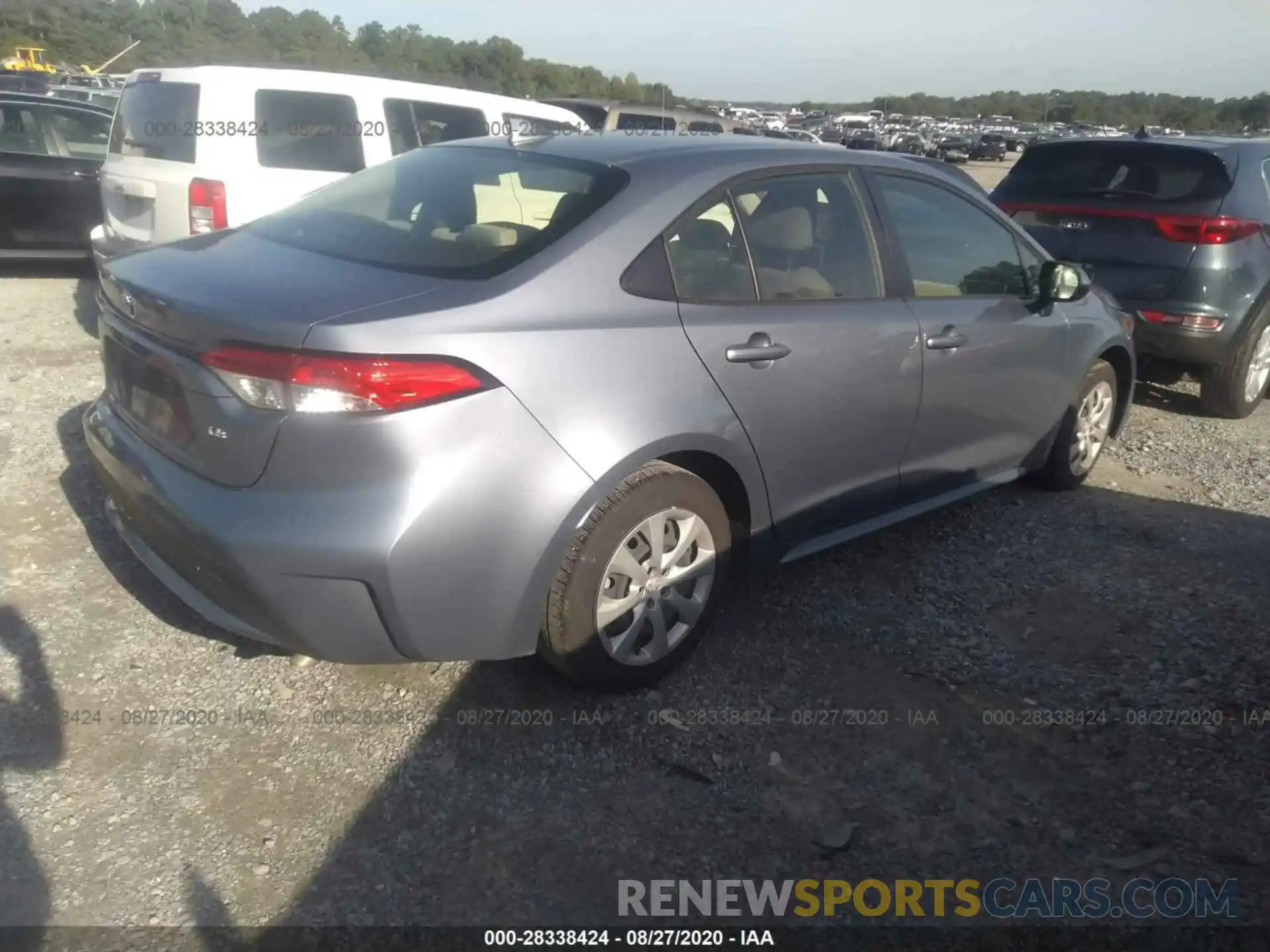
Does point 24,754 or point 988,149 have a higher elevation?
point 988,149

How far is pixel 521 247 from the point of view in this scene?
2.88m

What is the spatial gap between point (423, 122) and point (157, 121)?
5.34 feet

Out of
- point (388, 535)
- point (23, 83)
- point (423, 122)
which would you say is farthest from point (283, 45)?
point (388, 535)

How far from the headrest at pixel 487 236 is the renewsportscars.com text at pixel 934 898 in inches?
68.5

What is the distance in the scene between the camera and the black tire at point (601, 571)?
2832mm

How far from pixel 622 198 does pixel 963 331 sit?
60.6 inches

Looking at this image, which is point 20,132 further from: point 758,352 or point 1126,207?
point 1126,207

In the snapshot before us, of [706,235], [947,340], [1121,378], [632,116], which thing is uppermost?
[632,116]

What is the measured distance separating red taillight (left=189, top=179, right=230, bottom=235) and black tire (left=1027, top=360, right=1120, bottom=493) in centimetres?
454

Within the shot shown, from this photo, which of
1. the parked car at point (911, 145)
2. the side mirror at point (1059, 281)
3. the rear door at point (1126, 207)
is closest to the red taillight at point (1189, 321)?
the rear door at point (1126, 207)

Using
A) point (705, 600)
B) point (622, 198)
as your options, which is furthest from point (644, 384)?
point (705, 600)

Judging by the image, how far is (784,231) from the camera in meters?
3.43

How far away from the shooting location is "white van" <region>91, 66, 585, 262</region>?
5.84 m

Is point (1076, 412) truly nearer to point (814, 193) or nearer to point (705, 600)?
point (814, 193)
